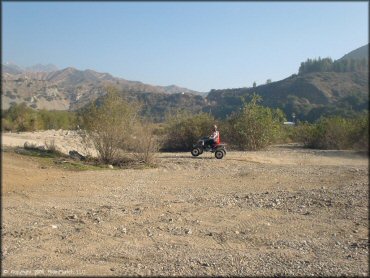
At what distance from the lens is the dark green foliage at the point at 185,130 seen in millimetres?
24812

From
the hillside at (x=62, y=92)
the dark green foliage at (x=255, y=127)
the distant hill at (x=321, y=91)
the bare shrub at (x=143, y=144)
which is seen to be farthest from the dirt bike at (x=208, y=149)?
the dark green foliage at (x=255, y=127)

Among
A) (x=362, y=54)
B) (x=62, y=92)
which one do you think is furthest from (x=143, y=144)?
(x=62, y=92)

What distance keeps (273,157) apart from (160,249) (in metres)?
14.0

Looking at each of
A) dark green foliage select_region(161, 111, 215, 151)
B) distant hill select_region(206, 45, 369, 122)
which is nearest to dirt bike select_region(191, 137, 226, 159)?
distant hill select_region(206, 45, 369, 122)

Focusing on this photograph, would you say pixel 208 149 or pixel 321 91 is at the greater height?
pixel 321 91

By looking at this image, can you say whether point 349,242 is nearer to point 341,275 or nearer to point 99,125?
point 341,275

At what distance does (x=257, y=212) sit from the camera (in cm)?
812

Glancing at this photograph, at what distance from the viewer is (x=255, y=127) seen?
23.5 metres

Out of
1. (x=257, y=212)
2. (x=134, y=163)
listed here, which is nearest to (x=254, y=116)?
(x=134, y=163)

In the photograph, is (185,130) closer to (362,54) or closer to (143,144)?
(143,144)

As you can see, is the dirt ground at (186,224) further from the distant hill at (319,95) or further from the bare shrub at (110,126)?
the bare shrub at (110,126)

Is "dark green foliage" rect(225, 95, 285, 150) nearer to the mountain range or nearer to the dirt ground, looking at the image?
the mountain range

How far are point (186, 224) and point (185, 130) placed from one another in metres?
17.9

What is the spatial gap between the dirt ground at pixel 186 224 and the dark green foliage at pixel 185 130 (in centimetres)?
1190
